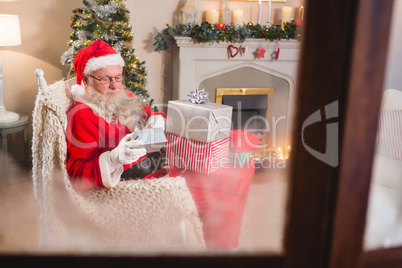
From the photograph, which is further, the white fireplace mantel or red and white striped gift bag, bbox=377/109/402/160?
the white fireplace mantel

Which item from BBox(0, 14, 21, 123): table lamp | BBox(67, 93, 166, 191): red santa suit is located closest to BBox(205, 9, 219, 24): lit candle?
BBox(0, 14, 21, 123): table lamp

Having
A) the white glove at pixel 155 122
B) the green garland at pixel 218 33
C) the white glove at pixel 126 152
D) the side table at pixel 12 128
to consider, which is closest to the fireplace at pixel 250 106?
the green garland at pixel 218 33

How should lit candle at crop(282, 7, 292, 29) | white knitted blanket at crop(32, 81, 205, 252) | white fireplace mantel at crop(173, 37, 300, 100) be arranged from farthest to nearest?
lit candle at crop(282, 7, 292, 29), white fireplace mantel at crop(173, 37, 300, 100), white knitted blanket at crop(32, 81, 205, 252)

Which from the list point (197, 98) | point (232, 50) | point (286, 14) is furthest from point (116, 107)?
point (286, 14)

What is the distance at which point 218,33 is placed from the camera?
2236mm

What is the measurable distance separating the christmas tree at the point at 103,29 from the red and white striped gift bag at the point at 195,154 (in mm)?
788

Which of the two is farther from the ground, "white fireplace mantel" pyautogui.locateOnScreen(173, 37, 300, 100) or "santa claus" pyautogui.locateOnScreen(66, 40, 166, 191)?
"white fireplace mantel" pyautogui.locateOnScreen(173, 37, 300, 100)

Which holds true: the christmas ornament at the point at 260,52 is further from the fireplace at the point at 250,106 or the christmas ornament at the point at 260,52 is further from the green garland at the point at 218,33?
the fireplace at the point at 250,106

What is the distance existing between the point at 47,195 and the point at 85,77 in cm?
35

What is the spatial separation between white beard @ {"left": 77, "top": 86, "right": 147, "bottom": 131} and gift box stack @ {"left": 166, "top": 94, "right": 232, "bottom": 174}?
0.41 ft

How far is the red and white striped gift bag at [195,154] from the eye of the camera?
115 centimetres

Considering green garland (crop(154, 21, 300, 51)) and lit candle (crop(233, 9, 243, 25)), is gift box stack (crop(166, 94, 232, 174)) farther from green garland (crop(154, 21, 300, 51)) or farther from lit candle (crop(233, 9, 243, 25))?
lit candle (crop(233, 9, 243, 25))

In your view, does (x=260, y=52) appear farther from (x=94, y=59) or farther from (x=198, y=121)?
(x=94, y=59)

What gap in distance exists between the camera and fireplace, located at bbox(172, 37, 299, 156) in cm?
233
